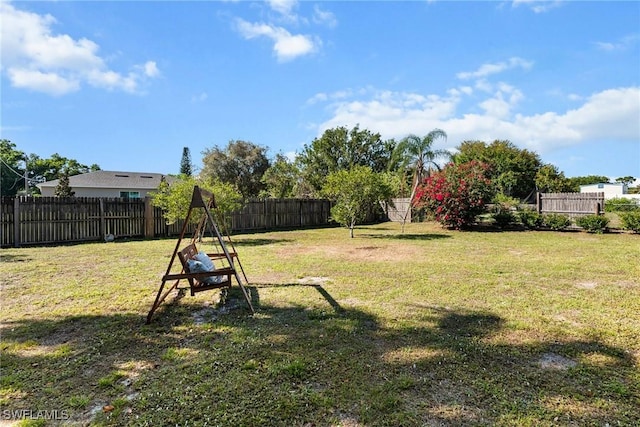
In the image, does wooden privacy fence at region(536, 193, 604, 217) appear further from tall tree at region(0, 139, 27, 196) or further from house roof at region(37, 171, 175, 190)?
tall tree at region(0, 139, 27, 196)

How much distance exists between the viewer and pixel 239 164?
2656 centimetres

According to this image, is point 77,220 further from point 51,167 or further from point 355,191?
point 51,167

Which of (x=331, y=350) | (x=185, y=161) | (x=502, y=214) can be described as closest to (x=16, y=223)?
(x=331, y=350)

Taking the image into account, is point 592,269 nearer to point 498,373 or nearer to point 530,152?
point 498,373

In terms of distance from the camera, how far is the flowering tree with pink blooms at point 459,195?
13.7 metres

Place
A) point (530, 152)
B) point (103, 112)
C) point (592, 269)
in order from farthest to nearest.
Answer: point (530, 152) < point (103, 112) < point (592, 269)

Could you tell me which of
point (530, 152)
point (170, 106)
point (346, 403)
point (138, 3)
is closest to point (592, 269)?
point (346, 403)

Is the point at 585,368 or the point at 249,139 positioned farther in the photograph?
the point at 249,139

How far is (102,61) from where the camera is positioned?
8.79 m

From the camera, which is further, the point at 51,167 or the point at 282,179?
the point at 51,167

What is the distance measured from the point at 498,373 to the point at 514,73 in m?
11.4

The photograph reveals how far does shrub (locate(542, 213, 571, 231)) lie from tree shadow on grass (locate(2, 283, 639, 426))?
11.2m

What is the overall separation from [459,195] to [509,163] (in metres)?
19.6

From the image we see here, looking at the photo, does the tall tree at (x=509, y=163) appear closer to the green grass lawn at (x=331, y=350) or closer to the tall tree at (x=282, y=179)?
the tall tree at (x=282, y=179)
